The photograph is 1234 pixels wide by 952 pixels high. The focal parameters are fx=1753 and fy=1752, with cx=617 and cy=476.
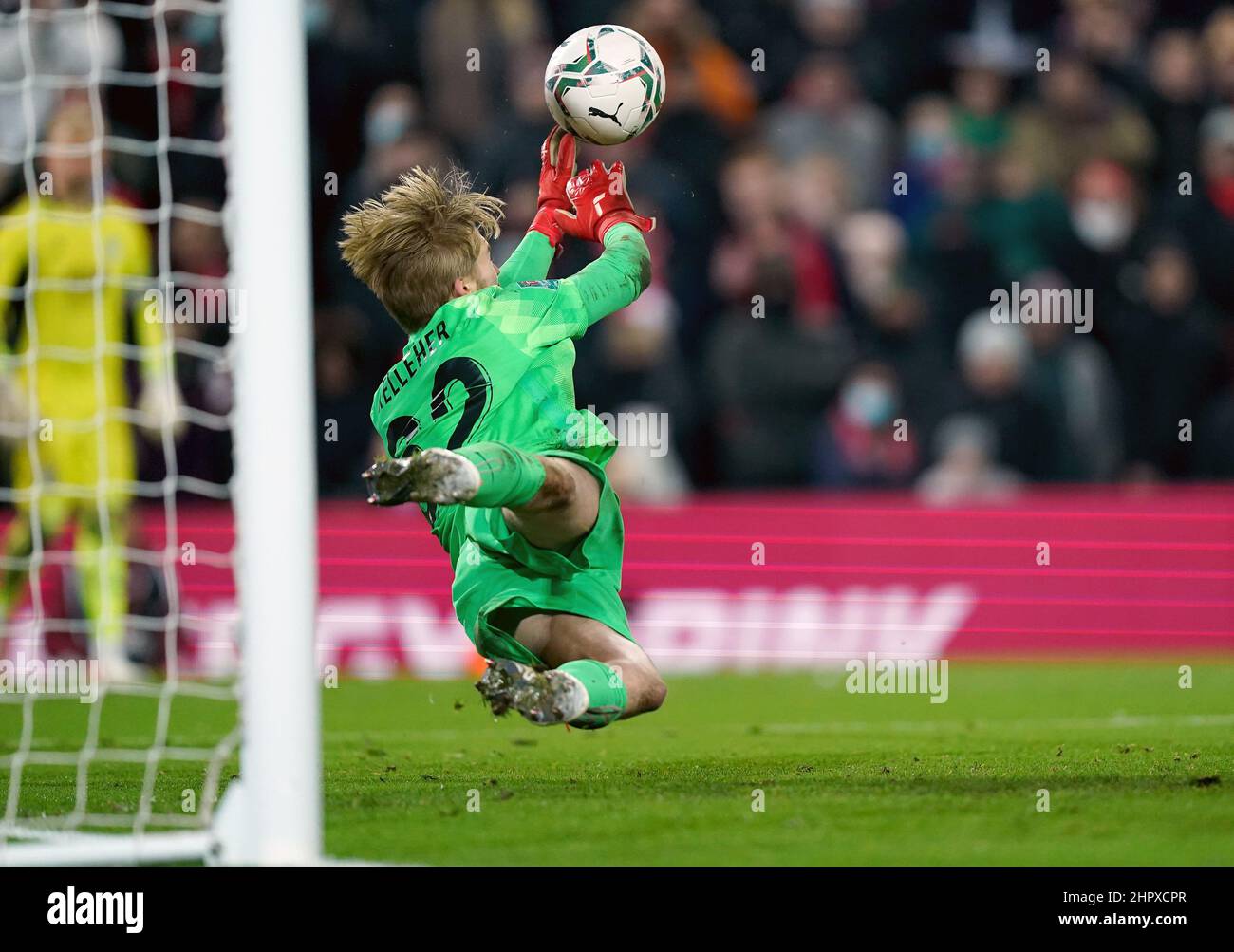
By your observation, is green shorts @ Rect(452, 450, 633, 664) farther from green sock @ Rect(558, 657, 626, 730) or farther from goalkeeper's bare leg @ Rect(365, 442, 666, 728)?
green sock @ Rect(558, 657, 626, 730)

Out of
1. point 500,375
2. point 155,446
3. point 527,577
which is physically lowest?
point 527,577

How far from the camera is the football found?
5027 millimetres

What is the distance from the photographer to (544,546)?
183 inches

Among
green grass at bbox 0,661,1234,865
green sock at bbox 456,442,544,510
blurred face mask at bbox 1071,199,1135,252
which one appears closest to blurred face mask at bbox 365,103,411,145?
green grass at bbox 0,661,1234,865

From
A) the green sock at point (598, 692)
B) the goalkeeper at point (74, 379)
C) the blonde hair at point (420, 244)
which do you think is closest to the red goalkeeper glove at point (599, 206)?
the blonde hair at point (420, 244)

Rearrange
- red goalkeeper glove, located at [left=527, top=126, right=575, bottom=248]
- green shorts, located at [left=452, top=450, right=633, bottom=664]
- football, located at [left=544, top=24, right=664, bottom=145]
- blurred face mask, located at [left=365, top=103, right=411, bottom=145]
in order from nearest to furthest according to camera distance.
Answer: green shorts, located at [left=452, top=450, right=633, bottom=664]
football, located at [left=544, top=24, right=664, bottom=145]
red goalkeeper glove, located at [left=527, top=126, right=575, bottom=248]
blurred face mask, located at [left=365, top=103, right=411, bottom=145]

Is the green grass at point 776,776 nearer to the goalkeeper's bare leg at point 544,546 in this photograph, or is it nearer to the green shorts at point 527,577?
the goalkeeper's bare leg at point 544,546

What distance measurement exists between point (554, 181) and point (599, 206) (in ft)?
0.69

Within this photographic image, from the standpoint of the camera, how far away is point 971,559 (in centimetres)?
850

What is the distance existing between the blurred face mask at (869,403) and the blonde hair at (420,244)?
4.71 meters

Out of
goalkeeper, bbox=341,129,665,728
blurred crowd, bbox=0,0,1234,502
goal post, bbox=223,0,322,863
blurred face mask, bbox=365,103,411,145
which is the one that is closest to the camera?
goal post, bbox=223,0,322,863

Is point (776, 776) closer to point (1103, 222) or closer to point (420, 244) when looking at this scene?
point (420, 244)

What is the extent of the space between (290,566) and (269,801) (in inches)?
19.9

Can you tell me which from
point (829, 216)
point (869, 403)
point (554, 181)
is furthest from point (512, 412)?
→ point (829, 216)
